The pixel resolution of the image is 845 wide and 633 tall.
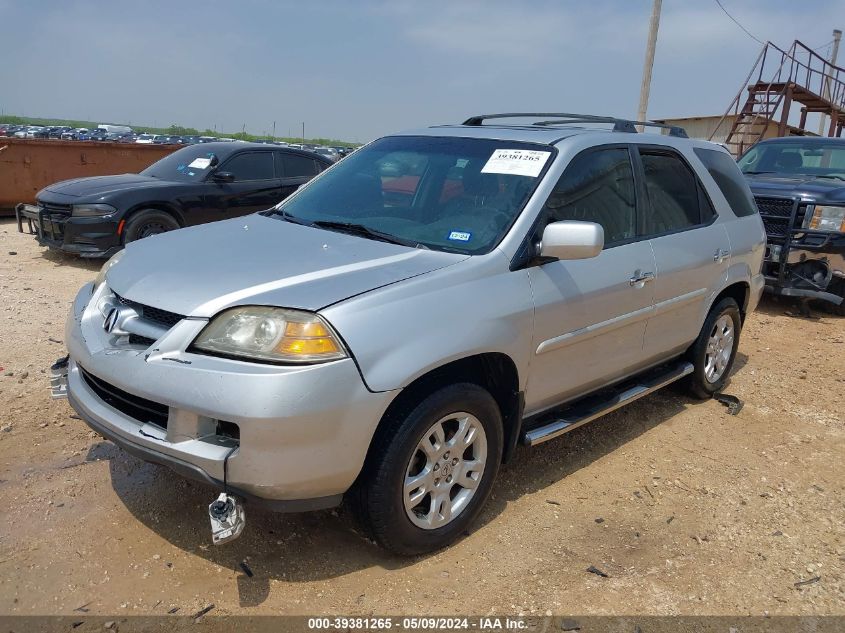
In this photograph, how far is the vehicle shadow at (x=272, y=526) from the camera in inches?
114

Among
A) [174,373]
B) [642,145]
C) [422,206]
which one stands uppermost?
[642,145]

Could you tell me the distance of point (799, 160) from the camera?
8.59m

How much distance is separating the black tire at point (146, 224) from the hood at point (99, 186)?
364 mm

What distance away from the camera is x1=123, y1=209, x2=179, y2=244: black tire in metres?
8.04

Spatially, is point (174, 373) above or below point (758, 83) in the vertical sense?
below

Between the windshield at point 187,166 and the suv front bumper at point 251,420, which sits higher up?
the windshield at point 187,166

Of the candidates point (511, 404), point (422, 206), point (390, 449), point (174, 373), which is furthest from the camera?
point (422, 206)

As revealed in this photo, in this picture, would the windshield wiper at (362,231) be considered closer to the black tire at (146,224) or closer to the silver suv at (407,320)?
the silver suv at (407,320)

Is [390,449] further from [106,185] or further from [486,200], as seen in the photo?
[106,185]

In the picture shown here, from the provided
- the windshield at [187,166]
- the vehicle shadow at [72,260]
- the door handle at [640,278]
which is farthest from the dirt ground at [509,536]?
the windshield at [187,166]

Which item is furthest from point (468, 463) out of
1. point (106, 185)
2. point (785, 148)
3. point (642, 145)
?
point (785, 148)

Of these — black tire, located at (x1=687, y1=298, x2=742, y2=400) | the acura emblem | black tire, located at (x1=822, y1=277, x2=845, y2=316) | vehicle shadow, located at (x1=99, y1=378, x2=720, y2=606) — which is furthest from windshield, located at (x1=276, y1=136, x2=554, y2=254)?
black tire, located at (x1=822, y1=277, x2=845, y2=316)

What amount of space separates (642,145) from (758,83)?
17459 millimetres

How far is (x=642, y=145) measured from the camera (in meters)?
4.09
